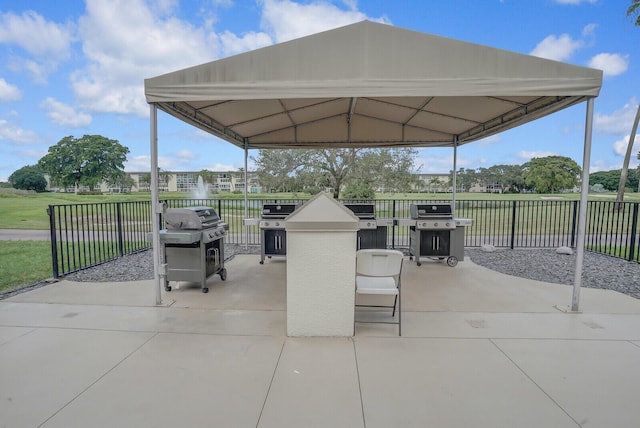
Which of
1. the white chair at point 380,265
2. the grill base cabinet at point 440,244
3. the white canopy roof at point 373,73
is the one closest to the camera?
the white chair at point 380,265

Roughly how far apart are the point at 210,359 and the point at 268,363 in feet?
1.57

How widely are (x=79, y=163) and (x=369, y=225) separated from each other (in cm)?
4099

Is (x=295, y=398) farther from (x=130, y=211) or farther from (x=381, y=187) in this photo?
(x=381, y=187)

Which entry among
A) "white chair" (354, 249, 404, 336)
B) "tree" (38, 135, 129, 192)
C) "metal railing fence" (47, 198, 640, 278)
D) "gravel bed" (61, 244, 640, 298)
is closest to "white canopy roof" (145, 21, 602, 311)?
"white chair" (354, 249, 404, 336)

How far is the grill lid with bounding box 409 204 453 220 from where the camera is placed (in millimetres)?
5891

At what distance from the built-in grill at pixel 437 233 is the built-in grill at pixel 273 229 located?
2272mm

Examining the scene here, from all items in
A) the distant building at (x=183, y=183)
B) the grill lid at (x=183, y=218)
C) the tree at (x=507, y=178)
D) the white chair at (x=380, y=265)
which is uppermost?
the tree at (x=507, y=178)

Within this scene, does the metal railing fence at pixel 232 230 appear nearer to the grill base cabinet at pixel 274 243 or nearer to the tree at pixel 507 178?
the grill base cabinet at pixel 274 243

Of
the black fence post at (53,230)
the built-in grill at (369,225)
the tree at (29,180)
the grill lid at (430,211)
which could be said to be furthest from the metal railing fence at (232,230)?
the tree at (29,180)

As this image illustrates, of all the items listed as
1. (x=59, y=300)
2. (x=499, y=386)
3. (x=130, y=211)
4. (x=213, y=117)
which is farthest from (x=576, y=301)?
(x=130, y=211)

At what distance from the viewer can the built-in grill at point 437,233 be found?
5.86 meters

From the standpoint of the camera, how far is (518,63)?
3.18 metres

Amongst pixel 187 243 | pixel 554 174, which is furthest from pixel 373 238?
pixel 554 174

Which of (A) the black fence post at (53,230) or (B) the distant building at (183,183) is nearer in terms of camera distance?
(A) the black fence post at (53,230)
